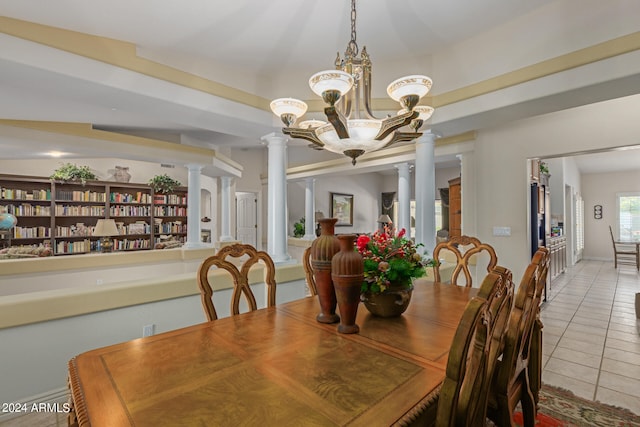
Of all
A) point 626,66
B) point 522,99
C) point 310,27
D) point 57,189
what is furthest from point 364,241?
point 57,189

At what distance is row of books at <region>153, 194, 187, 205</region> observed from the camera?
7.20 m

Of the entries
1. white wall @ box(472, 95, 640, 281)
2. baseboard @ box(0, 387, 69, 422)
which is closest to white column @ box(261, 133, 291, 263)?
baseboard @ box(0, 387, 69, 422)

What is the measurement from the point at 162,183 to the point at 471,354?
A: 23.9 feet

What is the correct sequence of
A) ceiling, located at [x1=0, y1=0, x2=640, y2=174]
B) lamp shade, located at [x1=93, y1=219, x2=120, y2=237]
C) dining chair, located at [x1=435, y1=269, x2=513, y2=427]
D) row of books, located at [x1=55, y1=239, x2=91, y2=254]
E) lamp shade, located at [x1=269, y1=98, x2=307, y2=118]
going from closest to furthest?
1. dining chair, located at [x1=435, y1=269, x2=513, y2=427]
2. ceiling, located at [x1=0, y1=0, x2=640, y2=174]
3. lamp shade, located at [x1=269, y1=98, x2=307, y2=118]
4. lamp shade, located at [x1=93, y1=219, x2=120, y2=237]
5. row of books, located at [x1=55, y1=239, x2=91, y2=254]

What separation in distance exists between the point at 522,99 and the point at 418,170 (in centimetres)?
129

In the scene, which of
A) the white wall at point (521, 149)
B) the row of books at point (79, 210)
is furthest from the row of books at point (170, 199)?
the white wall at point (521, 149)

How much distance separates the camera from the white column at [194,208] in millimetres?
5516

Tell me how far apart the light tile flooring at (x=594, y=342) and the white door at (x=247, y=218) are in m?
6.87

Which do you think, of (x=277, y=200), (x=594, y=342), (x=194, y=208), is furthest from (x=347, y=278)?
(x=194, y=208)

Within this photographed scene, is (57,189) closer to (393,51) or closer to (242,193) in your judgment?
(242,193)

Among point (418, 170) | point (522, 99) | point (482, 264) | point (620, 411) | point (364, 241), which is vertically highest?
point (522, 99)

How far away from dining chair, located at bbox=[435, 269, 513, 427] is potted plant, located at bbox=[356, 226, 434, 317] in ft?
1.79

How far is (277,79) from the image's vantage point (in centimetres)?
314

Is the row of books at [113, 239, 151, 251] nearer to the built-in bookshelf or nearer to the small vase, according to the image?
the built-in bookshelf
